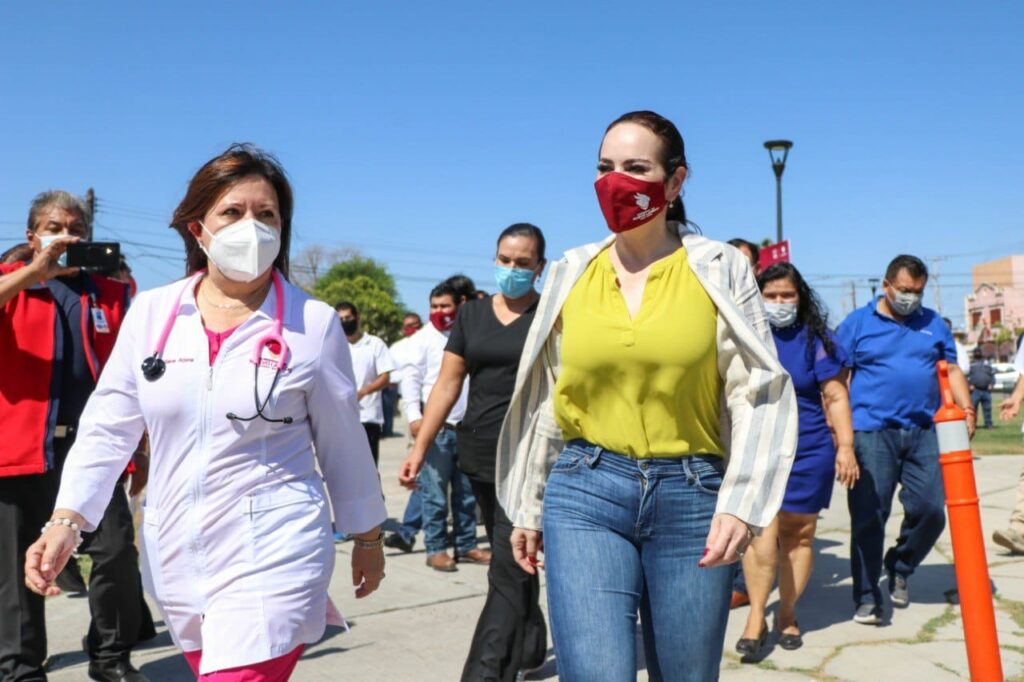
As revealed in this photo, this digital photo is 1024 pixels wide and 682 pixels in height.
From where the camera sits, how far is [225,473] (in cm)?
272

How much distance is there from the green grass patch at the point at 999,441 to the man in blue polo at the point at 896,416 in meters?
10.7

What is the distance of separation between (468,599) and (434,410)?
232cm

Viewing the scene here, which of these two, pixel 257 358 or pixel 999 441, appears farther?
pixel 999 441

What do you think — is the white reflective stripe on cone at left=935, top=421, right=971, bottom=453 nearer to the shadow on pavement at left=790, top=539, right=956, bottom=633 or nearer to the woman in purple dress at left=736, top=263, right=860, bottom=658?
the woman in purple dress at left=736, top=263, right=860, bottom=658

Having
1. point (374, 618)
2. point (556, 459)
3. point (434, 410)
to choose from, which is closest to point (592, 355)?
point (556, 459)

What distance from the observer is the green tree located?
167 ft

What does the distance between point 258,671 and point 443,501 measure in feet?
18.9

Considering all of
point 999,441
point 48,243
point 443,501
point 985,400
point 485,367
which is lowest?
point 999,441

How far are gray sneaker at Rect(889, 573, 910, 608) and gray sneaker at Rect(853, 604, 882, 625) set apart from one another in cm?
56

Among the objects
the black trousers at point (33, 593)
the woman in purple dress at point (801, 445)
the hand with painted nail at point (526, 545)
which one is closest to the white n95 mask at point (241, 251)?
the hand with painted nail at point (526, 545)

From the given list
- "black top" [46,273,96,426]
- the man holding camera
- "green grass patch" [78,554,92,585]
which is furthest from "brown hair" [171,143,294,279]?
"green grass patch" [78,554,92,585]

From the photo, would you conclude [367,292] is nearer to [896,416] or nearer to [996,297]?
[896,416]

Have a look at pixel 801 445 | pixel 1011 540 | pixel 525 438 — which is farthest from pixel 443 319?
pixel 525 438

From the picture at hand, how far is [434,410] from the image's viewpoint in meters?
5.16
